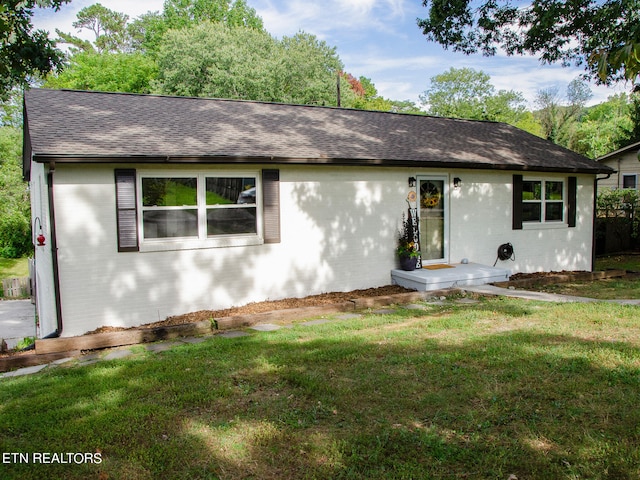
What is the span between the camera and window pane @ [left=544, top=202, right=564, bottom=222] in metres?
12.2

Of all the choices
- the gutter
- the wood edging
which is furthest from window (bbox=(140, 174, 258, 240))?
the wood edging

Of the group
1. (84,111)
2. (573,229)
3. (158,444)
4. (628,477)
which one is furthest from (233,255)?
(573,229)

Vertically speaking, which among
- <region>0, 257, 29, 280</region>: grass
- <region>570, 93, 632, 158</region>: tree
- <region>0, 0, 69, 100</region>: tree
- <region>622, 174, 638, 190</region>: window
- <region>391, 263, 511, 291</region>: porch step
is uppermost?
<region>570, 93, 632, 158</region>: tree

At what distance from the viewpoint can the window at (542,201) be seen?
1193cm

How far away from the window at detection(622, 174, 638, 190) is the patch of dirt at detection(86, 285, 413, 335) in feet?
61.6

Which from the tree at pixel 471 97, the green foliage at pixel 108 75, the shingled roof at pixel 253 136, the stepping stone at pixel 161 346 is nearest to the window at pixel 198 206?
the shingled roof at pixel 253 136

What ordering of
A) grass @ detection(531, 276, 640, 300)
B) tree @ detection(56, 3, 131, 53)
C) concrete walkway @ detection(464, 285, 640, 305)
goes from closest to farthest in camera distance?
concrete walkway @ detection(464, 285, 640, 305) → grass @ detection(531, 276, 640, 300) → tree @ detection(56, 3, 131, 53)

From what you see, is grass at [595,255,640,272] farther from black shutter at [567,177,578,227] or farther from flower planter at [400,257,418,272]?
flower planter at [400,257,418,272]

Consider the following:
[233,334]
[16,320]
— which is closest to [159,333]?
[233,334]

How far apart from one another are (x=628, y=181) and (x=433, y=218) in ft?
57.9

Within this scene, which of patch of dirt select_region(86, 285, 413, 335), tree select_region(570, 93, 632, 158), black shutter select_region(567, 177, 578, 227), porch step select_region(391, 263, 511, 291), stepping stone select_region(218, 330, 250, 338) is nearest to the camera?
stepping stone select_region(218, 330, 250, 338)

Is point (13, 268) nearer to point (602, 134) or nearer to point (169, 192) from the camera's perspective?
point (169, 192)

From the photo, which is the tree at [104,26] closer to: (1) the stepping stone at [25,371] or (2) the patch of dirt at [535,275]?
(2) the patch of dirt at [535,275]

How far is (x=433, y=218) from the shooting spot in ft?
35.2
